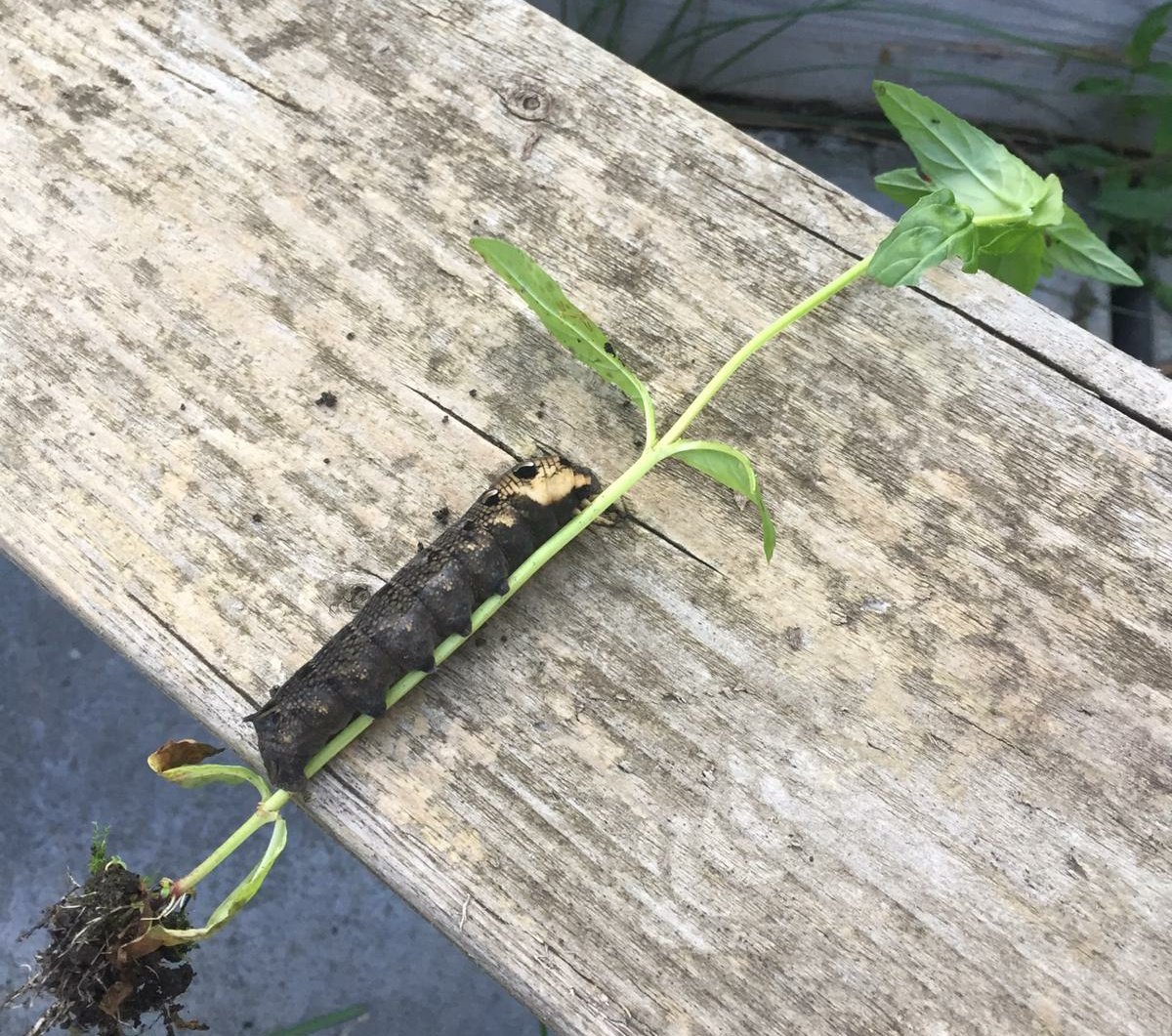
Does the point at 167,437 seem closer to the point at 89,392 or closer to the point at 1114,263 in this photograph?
the point at 89,392

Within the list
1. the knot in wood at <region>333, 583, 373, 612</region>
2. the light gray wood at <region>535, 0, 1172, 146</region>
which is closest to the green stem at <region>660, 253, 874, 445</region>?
the knot in wood at <region>333, 583, 373, 612</region>

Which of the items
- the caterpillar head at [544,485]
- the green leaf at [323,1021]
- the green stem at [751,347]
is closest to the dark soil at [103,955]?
the caterpillar head at [544,485]

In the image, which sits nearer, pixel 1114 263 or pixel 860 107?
pixel 1114 263

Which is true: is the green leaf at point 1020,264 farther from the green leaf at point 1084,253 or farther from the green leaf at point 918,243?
the green leaf at point 918,243

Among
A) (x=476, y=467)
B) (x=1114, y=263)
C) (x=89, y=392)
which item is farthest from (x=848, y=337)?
(x=89, y=392)

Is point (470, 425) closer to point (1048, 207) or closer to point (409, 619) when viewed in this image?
point (409, 619)

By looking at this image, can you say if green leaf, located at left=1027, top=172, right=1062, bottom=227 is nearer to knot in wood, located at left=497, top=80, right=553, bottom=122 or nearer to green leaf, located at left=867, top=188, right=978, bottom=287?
green leaf, located at left=867, top=188, right=978, bottom=287

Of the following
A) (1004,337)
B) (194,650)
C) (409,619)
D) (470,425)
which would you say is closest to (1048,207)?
(1004,337)
